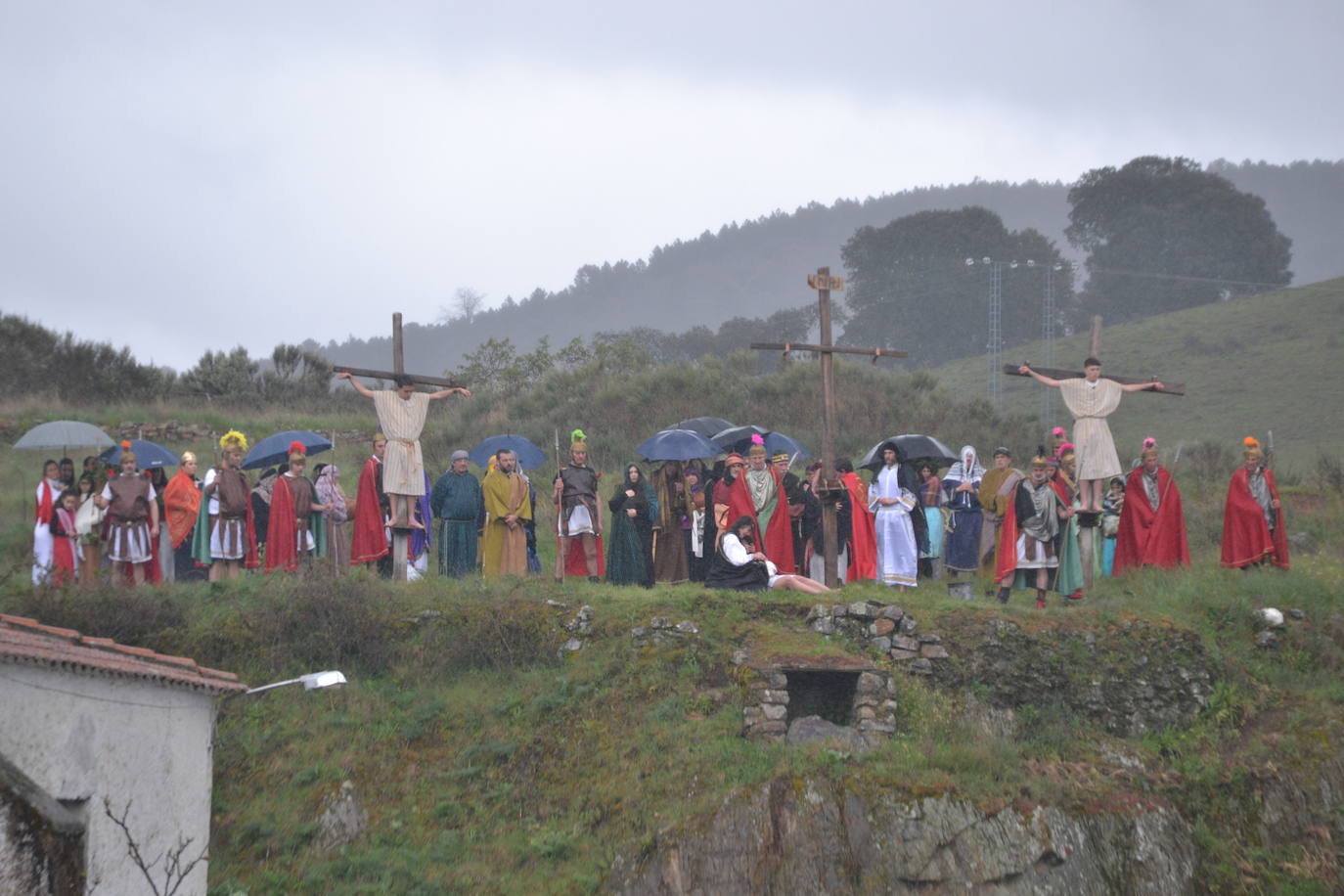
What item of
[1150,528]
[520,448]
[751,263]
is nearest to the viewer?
[1150,528]

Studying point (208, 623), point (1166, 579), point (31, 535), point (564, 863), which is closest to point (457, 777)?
point (564, 863)

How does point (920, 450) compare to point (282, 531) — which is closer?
point (282, 531)

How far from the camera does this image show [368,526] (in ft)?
52.2

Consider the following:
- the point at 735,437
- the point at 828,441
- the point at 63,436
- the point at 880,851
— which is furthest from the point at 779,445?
the point at 63,436

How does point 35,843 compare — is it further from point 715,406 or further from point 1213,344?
point 1213,344

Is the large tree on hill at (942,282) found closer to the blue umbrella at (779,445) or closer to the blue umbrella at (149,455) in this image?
the blue umbrella at (779,445)

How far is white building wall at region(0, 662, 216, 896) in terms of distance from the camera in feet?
30.2

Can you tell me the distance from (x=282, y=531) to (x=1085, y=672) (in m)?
9.14

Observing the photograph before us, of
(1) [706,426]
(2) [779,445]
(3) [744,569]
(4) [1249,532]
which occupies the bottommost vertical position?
(3) [744,569]

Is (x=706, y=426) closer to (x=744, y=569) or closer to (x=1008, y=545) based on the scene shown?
(x=744, y=569)

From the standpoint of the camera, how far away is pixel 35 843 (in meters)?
8.20

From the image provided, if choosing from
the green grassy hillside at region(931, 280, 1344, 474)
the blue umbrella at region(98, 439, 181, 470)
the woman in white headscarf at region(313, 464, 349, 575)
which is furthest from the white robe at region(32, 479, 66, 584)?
the green grassy hillside at region(931, 280, 1344, 474)

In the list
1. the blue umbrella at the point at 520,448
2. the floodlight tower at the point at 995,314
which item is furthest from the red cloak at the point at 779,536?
the floodlight tower at the point at 995,314

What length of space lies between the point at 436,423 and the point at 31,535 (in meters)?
12.2
